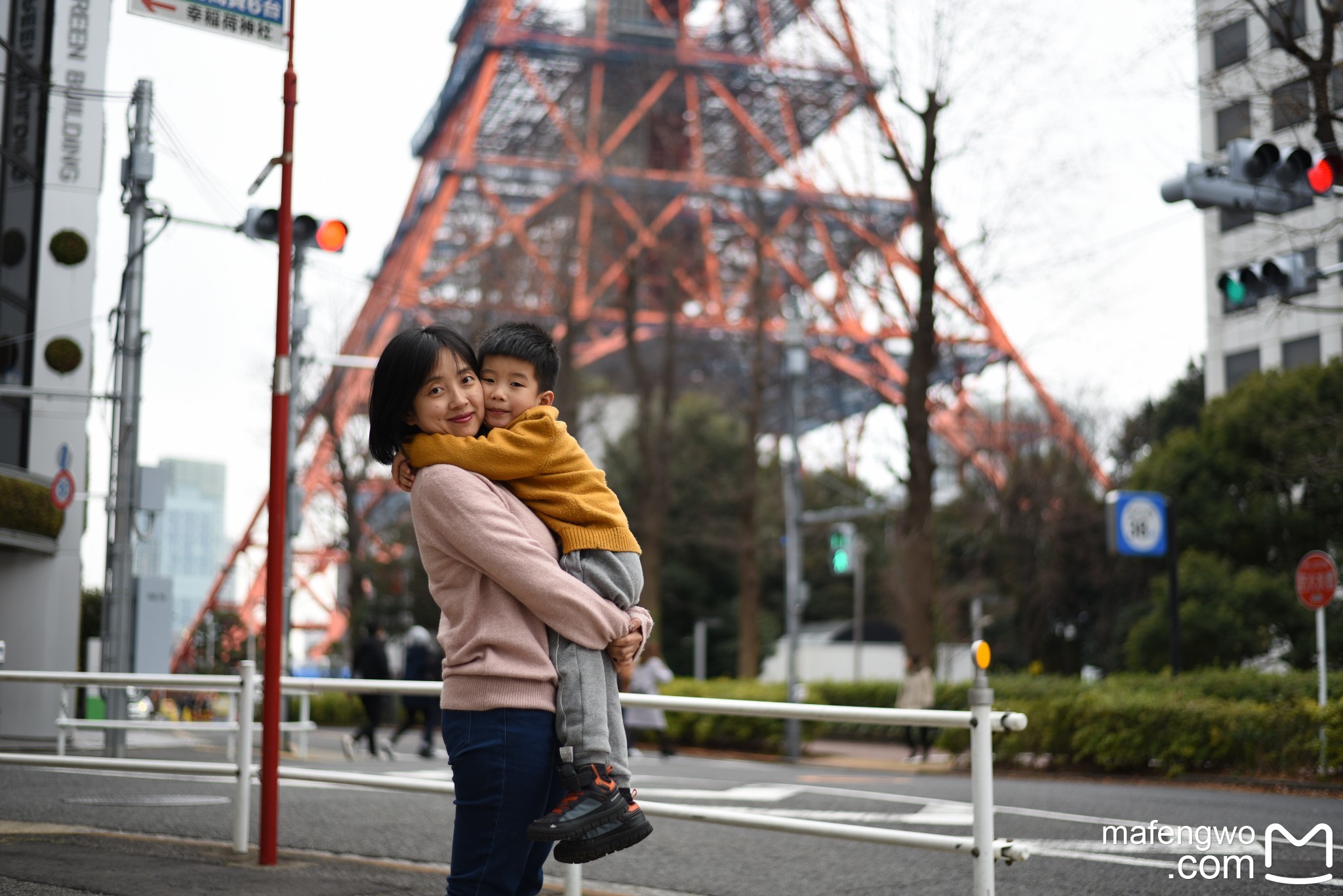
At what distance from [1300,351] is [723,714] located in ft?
123

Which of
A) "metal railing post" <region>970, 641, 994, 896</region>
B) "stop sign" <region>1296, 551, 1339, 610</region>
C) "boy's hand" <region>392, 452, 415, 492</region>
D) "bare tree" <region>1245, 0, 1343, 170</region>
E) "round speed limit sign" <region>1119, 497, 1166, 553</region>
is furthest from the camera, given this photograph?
"round speed limit sign" <region>1119, 497, 1166, 553</region>

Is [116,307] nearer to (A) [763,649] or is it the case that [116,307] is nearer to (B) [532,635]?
(B) [532,635]

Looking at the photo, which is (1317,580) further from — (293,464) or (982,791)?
(293,464)

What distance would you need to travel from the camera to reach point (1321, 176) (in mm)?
11844

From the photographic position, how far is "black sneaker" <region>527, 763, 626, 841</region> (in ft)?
8.46

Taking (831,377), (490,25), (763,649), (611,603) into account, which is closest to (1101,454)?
(831,377)

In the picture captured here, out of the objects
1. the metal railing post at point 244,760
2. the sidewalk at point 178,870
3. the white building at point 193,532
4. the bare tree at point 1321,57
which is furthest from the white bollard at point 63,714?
the white building at point 193,532

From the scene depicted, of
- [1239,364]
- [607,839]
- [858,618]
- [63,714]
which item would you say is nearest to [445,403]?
[607,839]

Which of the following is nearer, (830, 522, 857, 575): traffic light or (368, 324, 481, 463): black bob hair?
(368, 324, 481, 463): black bob hair

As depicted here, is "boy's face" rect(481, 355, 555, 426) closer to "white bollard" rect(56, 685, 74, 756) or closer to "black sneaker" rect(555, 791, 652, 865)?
"black sneaker" rect(555, 791, 652, 865)

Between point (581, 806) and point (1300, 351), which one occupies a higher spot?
point (1300, 351)

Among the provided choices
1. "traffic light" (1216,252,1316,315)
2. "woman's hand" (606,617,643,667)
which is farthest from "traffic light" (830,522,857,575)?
"woman's hand" (606,617,643,667)

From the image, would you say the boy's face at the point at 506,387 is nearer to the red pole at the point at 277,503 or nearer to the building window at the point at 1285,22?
the red pole at the point at 277,503

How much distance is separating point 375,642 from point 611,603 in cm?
1478
